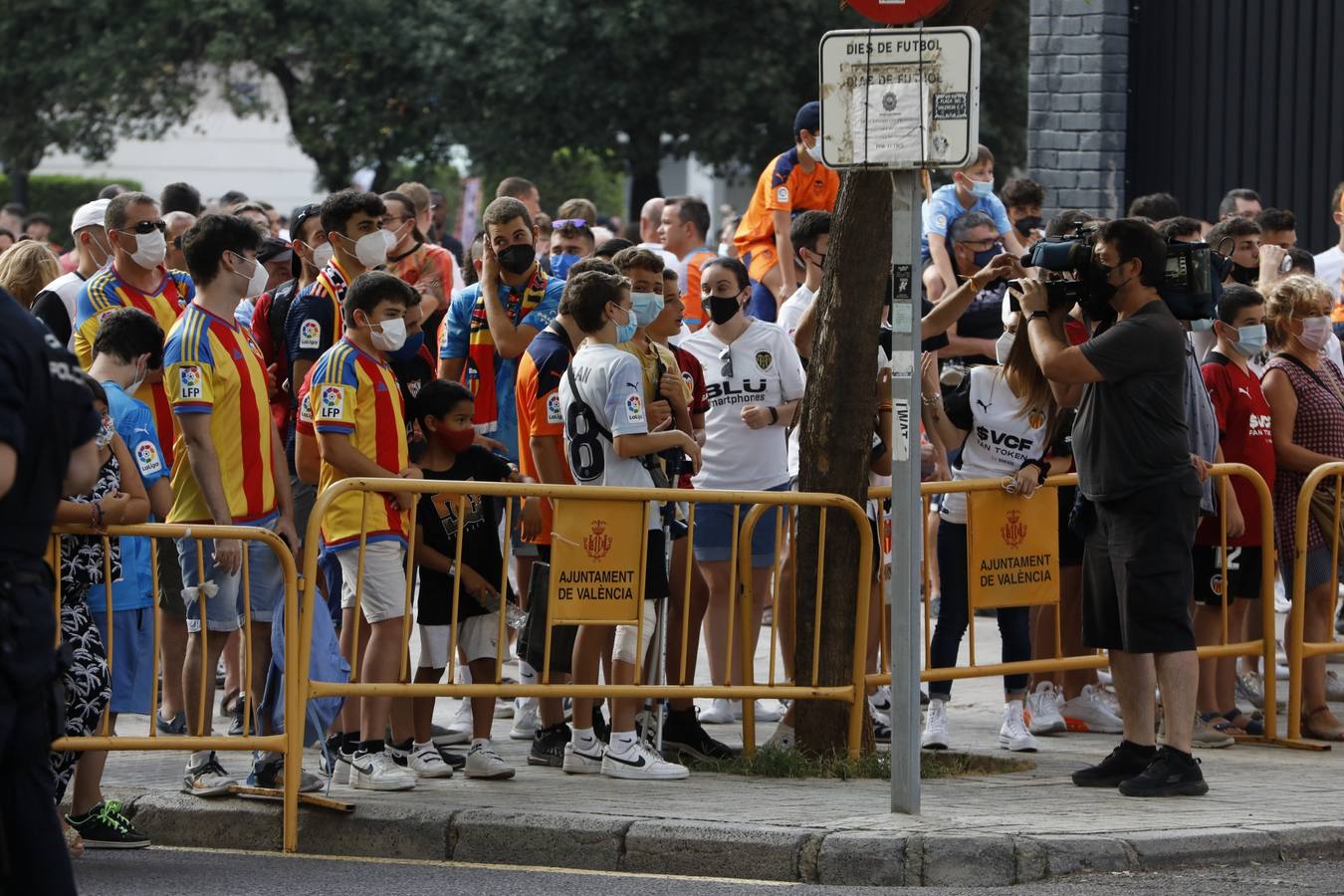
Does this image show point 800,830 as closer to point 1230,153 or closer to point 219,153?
point 1230,153

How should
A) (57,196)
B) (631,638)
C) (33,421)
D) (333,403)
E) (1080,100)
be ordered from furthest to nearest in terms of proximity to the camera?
(57,196) < (1080,100) < (631,638) < (333,403) < (33,421)

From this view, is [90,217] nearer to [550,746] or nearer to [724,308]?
[724,308]

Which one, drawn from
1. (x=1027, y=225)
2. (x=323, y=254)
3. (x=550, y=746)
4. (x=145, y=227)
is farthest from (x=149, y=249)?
(x=1027, y=225)

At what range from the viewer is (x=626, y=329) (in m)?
8.18

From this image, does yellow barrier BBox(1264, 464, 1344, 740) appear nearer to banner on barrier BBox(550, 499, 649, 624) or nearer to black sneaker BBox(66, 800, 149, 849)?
banner on barrier BBox(550, 499, 649, 624)

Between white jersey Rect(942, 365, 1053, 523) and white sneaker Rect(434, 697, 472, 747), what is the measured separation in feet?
7.57

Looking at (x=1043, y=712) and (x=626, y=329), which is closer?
(x=626, y=329)

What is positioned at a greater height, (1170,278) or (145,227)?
(145,227)

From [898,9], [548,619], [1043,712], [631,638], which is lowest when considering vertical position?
[1043,712]

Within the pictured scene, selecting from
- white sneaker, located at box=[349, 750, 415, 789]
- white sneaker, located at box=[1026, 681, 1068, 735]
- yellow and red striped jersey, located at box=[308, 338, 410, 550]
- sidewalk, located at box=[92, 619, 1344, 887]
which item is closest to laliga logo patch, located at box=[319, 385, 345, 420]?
yellow and red striped jersey, located at box=[308, 338, 410, 550]

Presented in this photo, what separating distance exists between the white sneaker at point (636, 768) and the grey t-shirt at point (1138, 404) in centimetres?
195

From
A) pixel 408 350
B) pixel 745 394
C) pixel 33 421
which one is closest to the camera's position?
pixel 33 421

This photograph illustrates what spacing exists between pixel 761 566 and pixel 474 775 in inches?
74.0

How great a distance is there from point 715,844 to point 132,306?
3.73 m
